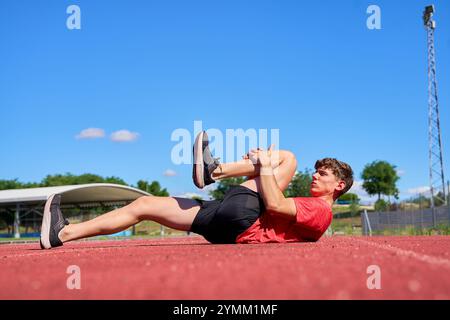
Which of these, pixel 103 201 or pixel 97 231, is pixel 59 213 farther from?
pixel 103 201

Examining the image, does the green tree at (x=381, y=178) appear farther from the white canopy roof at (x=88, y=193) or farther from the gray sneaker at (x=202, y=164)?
the gray sneaker at (x=202, y=164)

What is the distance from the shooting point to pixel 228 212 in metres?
Result: 4.13

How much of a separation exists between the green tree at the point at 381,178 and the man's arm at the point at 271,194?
283ft

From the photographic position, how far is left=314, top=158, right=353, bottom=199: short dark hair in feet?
15.0

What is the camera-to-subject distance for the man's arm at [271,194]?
3869 millimetres

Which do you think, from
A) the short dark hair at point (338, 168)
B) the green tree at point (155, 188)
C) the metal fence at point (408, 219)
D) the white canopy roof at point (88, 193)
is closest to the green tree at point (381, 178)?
the green tree at point (155, 188)

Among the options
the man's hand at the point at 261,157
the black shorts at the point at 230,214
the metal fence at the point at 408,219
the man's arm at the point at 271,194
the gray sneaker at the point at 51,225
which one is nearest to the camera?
the man's arm at the point at 271,194

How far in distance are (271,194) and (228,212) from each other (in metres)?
0.47

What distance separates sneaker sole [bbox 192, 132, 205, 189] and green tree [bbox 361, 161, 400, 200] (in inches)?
3390

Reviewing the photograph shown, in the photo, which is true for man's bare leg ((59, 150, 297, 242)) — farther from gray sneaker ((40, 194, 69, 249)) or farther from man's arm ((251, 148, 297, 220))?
man's arm ((251, 148, 297, 220))

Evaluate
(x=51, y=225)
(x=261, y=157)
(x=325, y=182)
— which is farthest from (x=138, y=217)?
(x=325, y=182)
